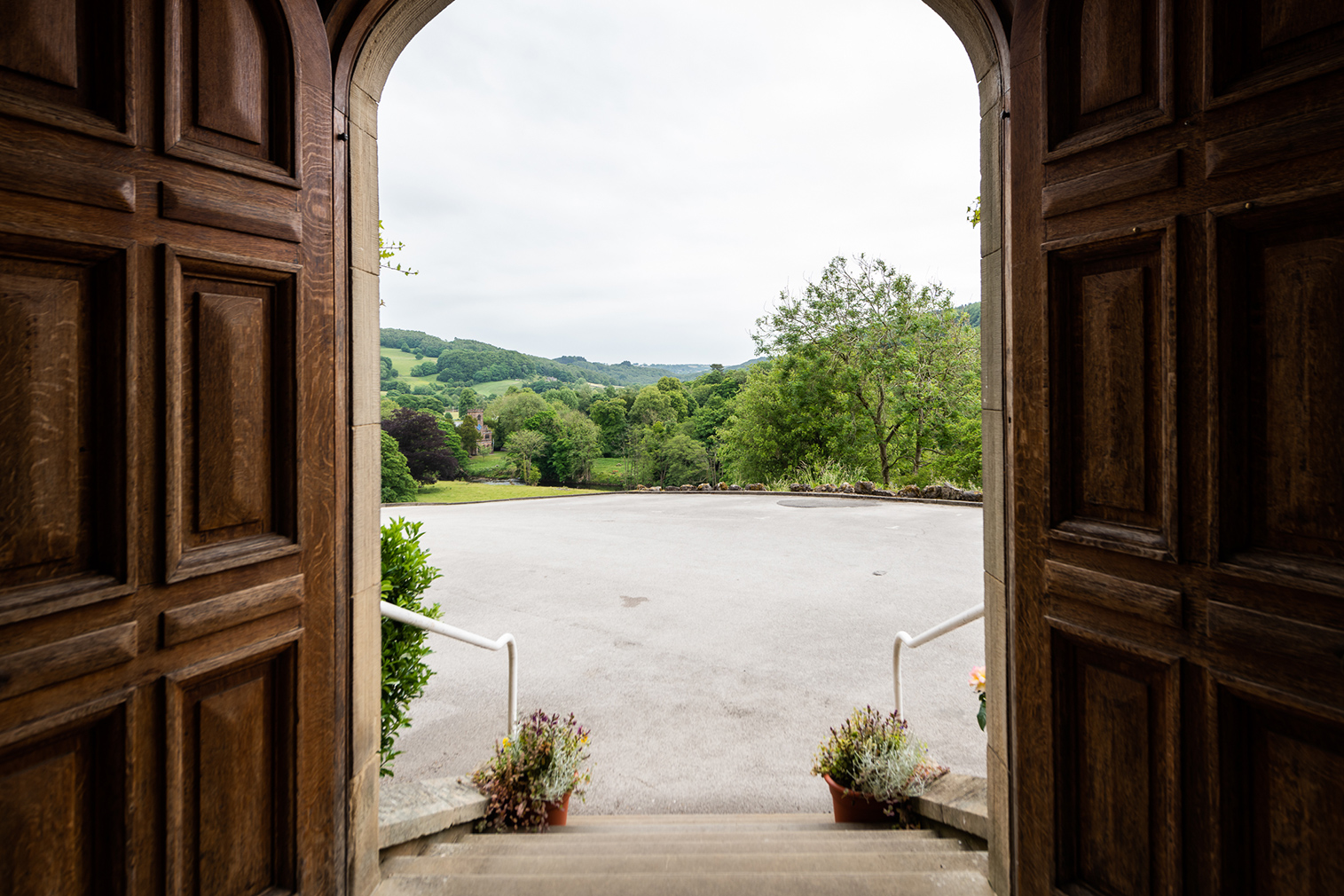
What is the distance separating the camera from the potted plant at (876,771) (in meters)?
2.47

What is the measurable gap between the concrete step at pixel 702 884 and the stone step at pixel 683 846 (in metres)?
0.17

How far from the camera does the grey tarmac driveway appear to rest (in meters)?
3.18

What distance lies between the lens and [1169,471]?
1.32 metres

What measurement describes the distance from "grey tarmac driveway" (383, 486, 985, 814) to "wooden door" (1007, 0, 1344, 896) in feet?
6.06

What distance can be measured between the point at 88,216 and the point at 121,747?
117cm

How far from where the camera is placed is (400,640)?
2.36 metres

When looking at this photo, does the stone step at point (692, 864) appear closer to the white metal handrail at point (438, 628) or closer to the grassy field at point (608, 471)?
the white metal handrail at point (438, 628)

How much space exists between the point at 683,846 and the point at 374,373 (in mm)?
2058

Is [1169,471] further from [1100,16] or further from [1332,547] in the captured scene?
[1100,16]

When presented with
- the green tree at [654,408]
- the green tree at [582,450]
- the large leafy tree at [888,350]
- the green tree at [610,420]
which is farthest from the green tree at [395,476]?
the green tree at [610,420]

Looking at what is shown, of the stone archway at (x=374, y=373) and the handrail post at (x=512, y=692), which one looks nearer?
the stone archway at (x=374, y=373)

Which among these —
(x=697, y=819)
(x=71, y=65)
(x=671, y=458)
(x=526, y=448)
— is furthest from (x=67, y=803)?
(x=526, y=448)

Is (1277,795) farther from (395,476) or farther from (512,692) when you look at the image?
(395,476)

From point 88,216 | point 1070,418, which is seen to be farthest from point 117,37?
point 1070,418
